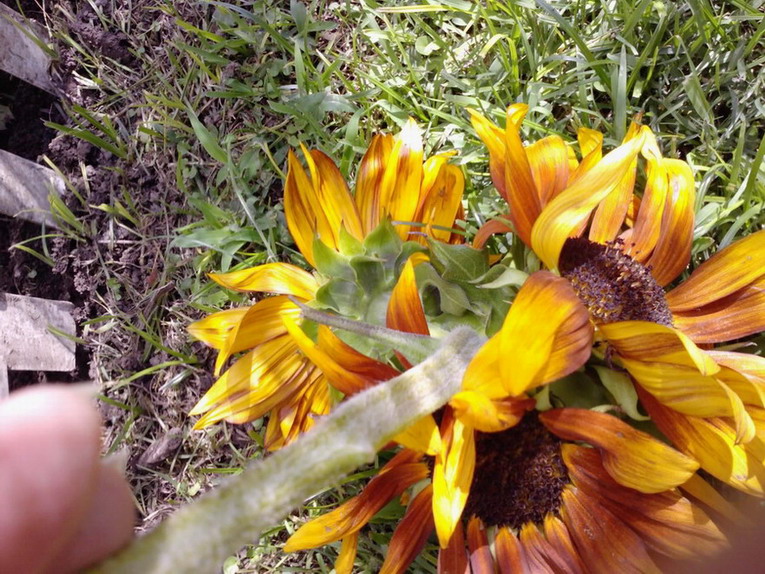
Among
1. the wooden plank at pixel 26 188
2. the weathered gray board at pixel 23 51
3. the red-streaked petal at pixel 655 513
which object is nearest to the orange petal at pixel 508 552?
the red-streaked petal at pixel 655 513

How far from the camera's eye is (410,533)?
0.75 meters

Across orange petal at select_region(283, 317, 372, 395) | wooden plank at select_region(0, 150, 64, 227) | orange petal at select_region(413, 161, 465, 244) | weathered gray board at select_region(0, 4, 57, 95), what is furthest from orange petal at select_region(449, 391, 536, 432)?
weathered gray board at select_region(0, 4, 57, 95)

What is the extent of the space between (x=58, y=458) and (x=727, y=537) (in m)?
0.63

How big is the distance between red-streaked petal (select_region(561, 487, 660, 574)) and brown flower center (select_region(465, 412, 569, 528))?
0.02 meters

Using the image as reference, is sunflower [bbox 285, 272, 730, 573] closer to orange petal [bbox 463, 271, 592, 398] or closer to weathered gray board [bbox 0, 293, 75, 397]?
orange petal [bbox 463, 271, 592, 398]

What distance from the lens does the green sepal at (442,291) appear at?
703mm

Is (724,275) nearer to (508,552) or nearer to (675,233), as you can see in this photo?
(675,233)

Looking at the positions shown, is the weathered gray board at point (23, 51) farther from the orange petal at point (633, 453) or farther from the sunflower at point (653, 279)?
the orange petal at point (633, 453)

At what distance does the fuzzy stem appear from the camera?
345mm

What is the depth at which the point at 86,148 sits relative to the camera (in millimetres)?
1362

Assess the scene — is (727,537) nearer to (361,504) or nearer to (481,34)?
(361,504)

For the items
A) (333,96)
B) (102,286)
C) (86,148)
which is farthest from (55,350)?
(333,96)

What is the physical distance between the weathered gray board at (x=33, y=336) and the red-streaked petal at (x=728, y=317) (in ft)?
3.71

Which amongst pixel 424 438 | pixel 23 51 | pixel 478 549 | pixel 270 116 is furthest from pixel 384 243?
pixel 23 51
